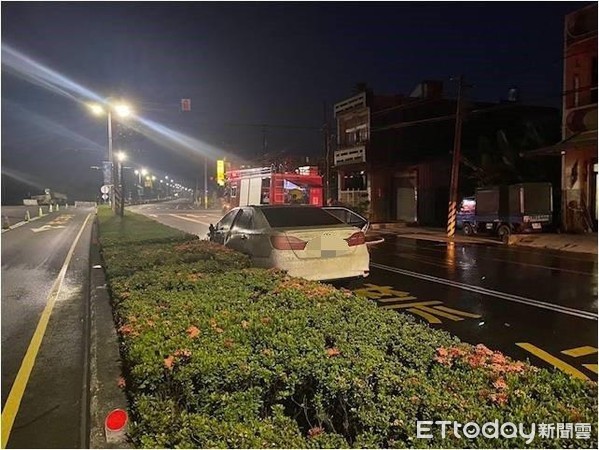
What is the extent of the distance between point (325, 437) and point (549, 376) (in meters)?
1.66

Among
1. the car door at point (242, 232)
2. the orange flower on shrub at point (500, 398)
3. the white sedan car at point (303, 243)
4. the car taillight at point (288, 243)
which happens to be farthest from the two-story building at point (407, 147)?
the orange flower on shrub at point (500, 398)

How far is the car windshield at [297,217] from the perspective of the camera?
7753mm

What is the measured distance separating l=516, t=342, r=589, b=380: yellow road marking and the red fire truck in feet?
53.1

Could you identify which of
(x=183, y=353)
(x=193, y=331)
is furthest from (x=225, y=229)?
(x=183, y=353)

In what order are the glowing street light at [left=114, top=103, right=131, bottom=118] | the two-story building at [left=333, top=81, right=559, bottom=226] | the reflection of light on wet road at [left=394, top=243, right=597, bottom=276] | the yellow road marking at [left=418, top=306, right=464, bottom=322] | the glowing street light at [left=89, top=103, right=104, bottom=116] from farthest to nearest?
the two-story building at [left=333, top=81, right=559, bottom=226] < the glowing street light at [left=89, top=103, right=104, bottom=116] < the glowing street light at [left=114, top=103, right=131, bottom=118] < the reflection of light on wet road at [left=394, top=243, right=597, bottom=276] < the yellow road marking at [left=418, top=306, right=464, bottom=322]

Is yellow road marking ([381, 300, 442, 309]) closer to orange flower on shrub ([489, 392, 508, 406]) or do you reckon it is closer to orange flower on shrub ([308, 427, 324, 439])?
orange flower on shrub ([489, 392, 508, 406])

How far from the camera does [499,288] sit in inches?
342

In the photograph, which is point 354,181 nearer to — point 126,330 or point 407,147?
point 407,147

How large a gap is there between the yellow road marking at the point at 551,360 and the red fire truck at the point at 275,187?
1617 centimetres

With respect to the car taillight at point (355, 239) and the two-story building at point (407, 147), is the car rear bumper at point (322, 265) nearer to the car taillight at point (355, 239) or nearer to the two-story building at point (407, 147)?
the car taillight at point (355, 239)

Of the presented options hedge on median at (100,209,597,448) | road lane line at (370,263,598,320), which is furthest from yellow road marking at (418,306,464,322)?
hedge on median at (100,209,597,448)

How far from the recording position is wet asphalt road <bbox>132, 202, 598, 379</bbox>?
5426 millimetres

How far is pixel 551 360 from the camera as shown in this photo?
4906 mm

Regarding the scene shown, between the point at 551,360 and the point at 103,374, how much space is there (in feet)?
14.2
